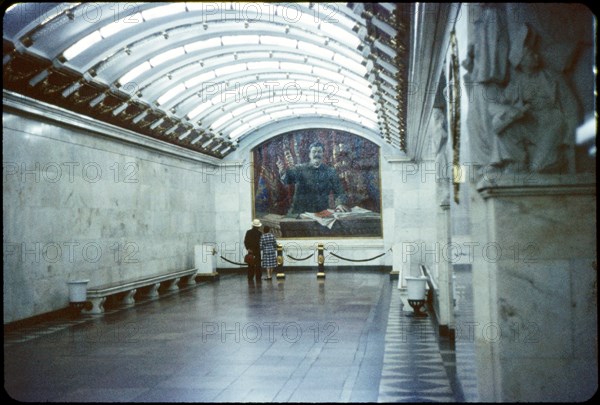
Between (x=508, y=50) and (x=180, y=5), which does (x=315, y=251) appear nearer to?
(x=180, y=5)

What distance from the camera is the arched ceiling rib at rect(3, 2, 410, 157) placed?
39.4 feet

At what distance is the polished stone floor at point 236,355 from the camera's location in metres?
7.23

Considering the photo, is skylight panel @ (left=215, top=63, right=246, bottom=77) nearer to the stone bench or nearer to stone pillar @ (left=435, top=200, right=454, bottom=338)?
the stone bench

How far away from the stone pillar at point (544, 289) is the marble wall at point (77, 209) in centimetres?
1002

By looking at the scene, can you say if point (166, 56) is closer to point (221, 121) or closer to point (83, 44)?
point (83, 44)

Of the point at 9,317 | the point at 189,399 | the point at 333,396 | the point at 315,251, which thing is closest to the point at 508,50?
the point at 333,396

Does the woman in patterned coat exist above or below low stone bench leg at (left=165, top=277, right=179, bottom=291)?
above

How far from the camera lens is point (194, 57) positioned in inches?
655

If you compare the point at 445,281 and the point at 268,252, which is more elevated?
the point at 268,252

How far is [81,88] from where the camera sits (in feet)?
48.8

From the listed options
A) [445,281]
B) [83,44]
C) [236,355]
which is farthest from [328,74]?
[236,355]

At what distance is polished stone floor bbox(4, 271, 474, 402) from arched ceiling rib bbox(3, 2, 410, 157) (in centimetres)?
464

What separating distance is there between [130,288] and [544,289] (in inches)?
500

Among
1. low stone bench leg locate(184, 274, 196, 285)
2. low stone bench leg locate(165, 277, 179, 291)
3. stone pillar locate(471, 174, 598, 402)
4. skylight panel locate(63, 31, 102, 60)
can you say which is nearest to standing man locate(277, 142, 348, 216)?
low stone bench leg locate(184, 274, 196, 285)
